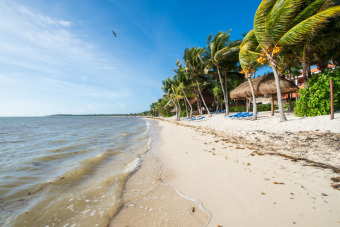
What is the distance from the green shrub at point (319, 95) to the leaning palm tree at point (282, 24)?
1.45 m

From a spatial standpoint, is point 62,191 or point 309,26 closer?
point 62,191

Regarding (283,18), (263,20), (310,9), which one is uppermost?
(263,20)

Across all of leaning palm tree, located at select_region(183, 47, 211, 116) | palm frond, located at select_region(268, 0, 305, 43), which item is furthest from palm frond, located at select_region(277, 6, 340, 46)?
leaning palm tree, located at select_region(183, 47, 211, 116)

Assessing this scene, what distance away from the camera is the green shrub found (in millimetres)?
7156

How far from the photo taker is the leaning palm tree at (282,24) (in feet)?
22.2

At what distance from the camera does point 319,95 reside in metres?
7.39

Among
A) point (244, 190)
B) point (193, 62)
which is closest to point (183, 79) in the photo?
point (193, 62)

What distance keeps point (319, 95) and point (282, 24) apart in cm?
444

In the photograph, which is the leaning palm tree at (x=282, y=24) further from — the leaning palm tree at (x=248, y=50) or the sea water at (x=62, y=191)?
the sea water at (x=62, y=191)

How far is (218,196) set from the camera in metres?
2.44

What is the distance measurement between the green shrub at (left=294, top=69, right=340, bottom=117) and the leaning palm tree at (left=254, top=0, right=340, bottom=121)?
4.75 ft

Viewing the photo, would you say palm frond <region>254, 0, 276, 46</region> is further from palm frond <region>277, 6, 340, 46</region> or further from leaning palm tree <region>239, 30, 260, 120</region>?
leaning palm tree <region>239, 30, 260, 120</region>

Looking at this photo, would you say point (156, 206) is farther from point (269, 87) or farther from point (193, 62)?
point (193, 62)

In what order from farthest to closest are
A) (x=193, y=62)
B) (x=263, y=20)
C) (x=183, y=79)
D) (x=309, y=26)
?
(x=183, y=79) < (x=193, y=62) < (x=263, y=20) < (x=309, y=26)
